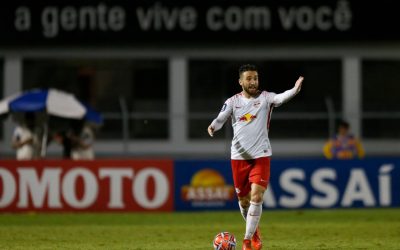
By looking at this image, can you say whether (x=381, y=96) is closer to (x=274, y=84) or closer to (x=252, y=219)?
(x=274, y=84)

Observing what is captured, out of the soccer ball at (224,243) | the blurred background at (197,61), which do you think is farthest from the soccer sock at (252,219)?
the blurred background at (197,61)

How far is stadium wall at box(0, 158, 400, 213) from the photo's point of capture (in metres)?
20.1

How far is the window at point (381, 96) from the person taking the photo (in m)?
24.8

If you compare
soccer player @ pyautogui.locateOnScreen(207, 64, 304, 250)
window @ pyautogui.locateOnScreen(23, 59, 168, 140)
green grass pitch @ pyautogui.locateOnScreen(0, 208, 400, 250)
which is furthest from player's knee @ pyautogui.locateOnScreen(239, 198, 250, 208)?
window @ pyautogui.locateOnScreen(23, 59, 168, 140)

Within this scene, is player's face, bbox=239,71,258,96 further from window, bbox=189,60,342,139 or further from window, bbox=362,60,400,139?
window, bbox=362,60,400,139

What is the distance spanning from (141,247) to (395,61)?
46.4 feet

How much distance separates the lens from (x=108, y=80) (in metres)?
26.0

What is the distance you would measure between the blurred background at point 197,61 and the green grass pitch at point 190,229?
5.08 meters

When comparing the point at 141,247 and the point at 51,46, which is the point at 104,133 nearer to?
the point at 51,46

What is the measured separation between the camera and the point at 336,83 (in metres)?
26.0

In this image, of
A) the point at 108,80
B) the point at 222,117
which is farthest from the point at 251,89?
the point at 108,80

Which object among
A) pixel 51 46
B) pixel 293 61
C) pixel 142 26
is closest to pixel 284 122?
pixel 293 61

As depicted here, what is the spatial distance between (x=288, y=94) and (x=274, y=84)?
13.6 m

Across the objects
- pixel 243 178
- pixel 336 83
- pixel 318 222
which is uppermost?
pixel 336 83
